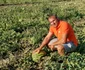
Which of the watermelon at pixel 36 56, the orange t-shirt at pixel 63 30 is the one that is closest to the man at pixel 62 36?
the orange t-shirt at pixel 63 30

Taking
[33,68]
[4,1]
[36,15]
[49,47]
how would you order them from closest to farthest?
[33,68], [49,47], [36,15], [4,1]

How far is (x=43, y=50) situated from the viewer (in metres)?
8.67

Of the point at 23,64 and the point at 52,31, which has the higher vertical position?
the point at 52,31

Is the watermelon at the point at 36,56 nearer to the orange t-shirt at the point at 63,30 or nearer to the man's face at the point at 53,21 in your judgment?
the orange t-shirt at the point at 63,30

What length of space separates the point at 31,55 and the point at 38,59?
1.08 ft

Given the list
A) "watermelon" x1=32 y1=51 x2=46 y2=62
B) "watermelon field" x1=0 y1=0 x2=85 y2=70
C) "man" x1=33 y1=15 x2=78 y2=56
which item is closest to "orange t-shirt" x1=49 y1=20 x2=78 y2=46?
"man" x1=33 y1=15 x2=78 y2=56

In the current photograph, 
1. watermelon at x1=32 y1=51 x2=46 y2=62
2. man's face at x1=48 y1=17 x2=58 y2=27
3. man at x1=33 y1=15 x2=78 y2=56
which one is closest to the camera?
man's face at x1=48 y1=17 x2=58 y2=27

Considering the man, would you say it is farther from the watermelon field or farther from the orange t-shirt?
the watermelon field

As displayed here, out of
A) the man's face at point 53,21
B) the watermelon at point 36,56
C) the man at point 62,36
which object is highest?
the man's face at point 53,21

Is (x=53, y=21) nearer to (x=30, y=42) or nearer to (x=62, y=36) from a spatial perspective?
(x=62, y=36)

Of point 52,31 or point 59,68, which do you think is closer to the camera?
point 59,68

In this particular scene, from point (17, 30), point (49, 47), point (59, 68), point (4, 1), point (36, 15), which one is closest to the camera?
point (59, 68)

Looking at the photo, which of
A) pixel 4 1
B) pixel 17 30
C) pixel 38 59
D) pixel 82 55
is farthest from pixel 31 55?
pixel 4 1

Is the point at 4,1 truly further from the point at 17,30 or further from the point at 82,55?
the point at 82,55
